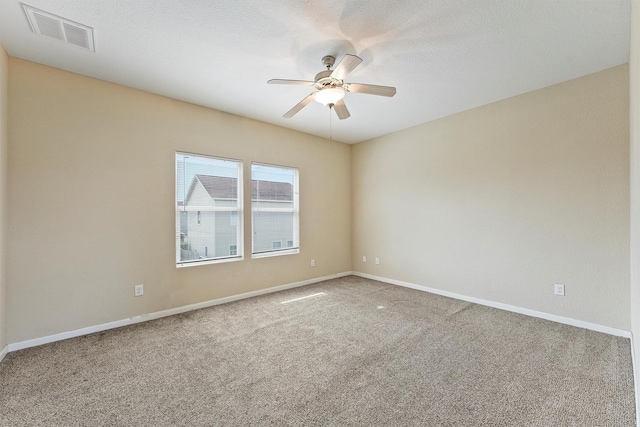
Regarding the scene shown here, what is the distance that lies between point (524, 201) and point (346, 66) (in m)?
2.79

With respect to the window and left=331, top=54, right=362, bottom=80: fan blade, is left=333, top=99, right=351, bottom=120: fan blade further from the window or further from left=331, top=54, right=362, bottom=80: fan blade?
the window

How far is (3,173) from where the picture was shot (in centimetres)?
242

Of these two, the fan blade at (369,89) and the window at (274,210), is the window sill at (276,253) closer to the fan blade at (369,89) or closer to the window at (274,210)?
the window at (274,210)

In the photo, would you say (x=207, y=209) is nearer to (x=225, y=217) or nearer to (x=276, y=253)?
(x=225, y=217)

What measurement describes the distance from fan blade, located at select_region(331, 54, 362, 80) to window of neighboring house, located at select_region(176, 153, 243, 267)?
2.28 meters

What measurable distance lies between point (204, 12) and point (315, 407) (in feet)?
9.30

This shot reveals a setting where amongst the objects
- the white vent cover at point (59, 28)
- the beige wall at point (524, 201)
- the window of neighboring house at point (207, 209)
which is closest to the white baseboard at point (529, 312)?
the beige wall at point (524, 201)

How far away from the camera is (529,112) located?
3.29 metres

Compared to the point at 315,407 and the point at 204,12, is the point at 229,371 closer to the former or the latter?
the point at 315,407

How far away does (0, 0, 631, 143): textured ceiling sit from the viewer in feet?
6.45

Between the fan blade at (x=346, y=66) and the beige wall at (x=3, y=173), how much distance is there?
2.86 meters

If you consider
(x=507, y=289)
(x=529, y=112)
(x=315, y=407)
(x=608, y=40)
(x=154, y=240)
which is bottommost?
(x=315, y=407)

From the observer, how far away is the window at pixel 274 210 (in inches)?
168

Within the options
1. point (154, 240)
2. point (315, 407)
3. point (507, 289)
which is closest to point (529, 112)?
point (507, 289)
